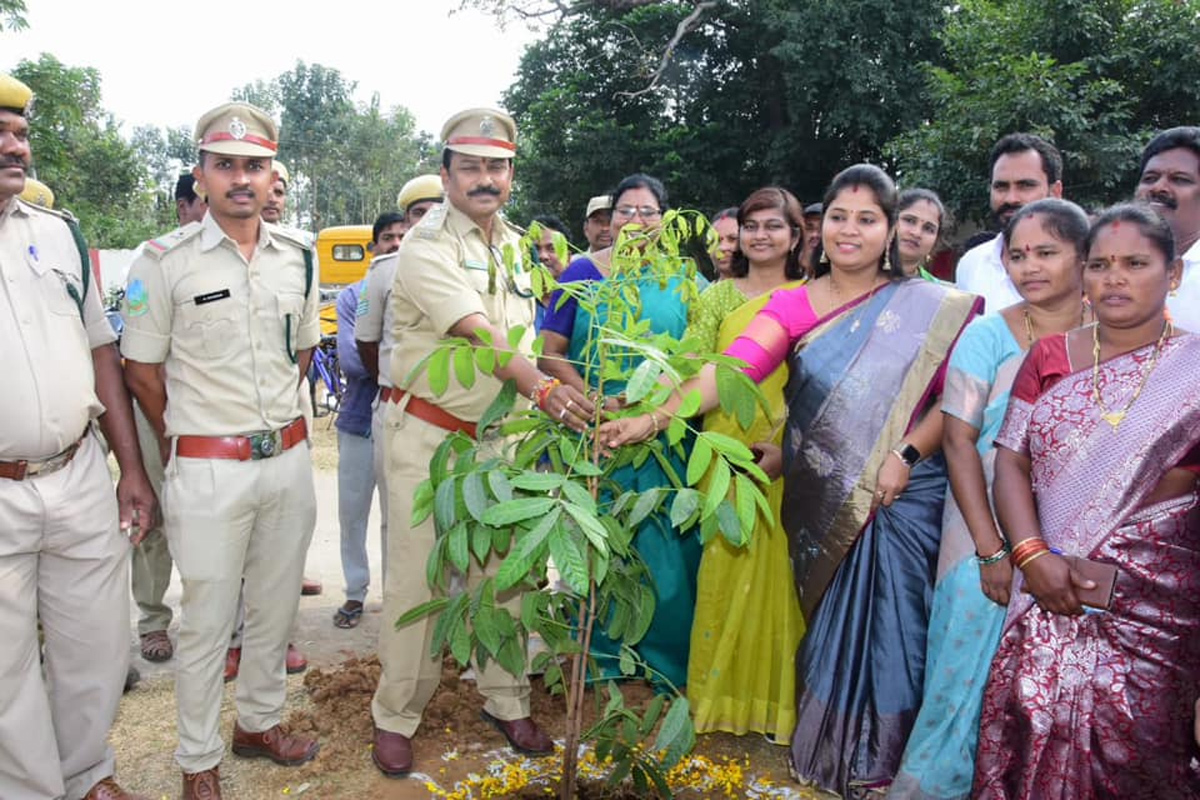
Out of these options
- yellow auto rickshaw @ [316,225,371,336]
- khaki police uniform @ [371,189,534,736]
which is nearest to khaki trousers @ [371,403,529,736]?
khaki police uniform @ [371,189,534,736]

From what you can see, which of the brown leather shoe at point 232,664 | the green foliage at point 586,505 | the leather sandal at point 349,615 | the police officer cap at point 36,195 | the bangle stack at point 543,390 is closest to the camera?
the green foliage at point 586,505

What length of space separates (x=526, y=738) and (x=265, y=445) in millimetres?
1376

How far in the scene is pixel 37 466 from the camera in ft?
7.95

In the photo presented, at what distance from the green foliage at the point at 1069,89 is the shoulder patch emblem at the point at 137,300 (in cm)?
1051

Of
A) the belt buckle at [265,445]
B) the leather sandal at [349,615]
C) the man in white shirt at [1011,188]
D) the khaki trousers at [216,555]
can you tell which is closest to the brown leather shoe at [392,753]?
the khaki trousers at [216,555]

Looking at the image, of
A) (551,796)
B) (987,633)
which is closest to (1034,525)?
(987,633)

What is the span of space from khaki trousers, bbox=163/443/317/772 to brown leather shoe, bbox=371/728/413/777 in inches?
19.8

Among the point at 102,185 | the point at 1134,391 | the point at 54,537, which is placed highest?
the point at 102,185

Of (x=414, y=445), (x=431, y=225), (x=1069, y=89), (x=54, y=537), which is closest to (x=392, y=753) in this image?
(x=414, y=445)

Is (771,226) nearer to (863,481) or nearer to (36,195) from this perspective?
(863,481)

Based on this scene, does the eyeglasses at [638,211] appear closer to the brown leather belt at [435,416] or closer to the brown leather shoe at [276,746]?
the brown leather belt at [435,416]

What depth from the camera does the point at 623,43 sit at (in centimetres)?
1852

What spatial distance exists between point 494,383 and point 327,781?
145 centimetres

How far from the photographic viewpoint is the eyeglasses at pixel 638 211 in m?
3.90
